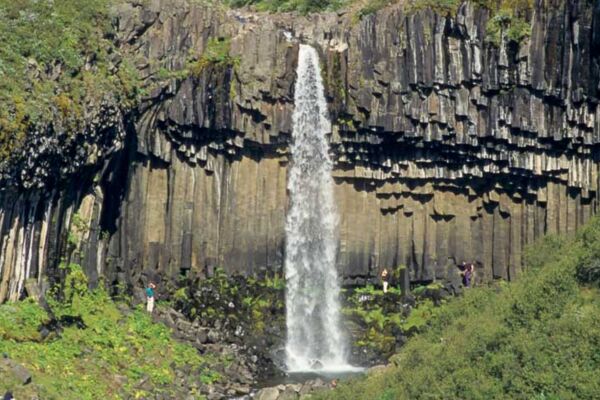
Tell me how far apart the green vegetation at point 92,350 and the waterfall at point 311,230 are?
6236mm

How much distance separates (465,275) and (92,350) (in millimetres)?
15505

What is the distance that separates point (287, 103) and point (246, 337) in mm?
8919

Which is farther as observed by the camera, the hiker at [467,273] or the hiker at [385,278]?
the hiker at [385,278]

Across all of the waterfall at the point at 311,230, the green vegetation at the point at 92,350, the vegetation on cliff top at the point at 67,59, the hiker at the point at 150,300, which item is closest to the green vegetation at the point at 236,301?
the waterfall at the point at 311,230

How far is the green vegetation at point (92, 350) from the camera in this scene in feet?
124

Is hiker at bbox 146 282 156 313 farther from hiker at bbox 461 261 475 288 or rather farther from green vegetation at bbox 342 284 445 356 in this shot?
hiker at bbox 461 261 475 288

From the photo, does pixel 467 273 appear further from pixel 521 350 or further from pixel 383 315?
pixel 521 350

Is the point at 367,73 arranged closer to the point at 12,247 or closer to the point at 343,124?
the point at 343,124

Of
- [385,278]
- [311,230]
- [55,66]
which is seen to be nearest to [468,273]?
[385,278]

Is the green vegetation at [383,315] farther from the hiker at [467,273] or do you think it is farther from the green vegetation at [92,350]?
the green vegetation at [92,350]

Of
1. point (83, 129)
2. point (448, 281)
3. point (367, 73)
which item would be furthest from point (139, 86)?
point (448, 281)

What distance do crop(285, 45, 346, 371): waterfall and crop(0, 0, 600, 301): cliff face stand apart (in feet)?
1.66

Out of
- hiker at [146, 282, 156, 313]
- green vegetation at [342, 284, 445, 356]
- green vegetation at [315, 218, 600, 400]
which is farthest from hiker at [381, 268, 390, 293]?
green vegetation at [315, 218, 600, 400]

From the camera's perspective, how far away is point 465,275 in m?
49.7
